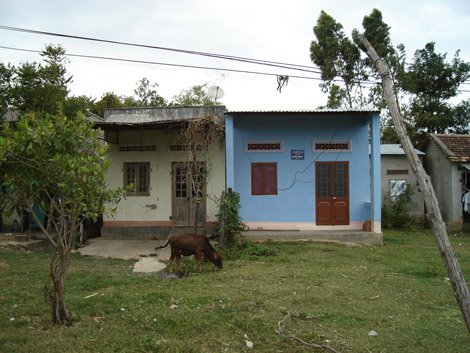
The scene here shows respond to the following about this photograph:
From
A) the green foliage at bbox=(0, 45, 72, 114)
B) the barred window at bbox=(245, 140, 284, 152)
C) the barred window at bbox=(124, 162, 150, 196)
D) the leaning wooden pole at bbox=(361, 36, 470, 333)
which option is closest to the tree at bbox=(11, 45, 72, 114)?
the green foliage at bbox=(0, 45, 72, 114)

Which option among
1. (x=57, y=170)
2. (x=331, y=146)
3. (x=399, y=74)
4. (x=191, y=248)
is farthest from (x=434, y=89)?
(x=57, y=170)

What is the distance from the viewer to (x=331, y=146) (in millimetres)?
11820

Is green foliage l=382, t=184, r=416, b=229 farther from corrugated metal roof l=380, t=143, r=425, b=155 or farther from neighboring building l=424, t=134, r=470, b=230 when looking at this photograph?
corrugated metal roof l=380, t=143, r=425, b=155

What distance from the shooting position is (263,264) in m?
8.16

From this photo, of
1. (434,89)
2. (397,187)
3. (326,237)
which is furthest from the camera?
(434,89)

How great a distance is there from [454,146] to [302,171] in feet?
24.5

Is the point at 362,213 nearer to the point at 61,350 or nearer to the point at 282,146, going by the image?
the point at 282,146

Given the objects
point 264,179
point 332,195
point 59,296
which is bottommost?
point 59,296

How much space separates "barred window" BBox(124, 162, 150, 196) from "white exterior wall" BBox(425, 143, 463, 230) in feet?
38.1

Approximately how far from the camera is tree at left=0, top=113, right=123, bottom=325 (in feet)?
13.1

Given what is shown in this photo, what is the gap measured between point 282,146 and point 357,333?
8059 mm

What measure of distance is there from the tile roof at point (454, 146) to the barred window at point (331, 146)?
5.18m

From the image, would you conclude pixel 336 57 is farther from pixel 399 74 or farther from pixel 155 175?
pixel 155 175

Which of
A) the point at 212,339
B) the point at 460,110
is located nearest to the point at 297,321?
the point at 212,339
